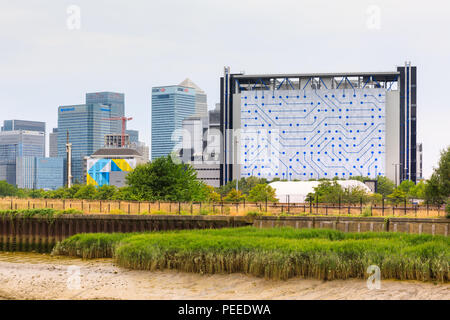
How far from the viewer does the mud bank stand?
2566 cm

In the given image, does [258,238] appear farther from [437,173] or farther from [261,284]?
[437,173]

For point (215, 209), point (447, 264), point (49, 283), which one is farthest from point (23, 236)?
point (447, 264)

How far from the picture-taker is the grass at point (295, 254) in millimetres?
27344

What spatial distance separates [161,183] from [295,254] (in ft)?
118

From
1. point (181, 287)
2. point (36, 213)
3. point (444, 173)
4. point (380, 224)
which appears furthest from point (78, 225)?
point (444, 173)

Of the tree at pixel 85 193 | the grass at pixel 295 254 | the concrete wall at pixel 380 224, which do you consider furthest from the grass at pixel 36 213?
the tree at pixel 85 193

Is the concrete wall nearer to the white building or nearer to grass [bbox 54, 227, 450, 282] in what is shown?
grass [bbox 54, 227, 450, 282]

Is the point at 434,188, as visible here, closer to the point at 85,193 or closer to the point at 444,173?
the point at 444,173

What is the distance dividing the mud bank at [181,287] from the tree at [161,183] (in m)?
30.3

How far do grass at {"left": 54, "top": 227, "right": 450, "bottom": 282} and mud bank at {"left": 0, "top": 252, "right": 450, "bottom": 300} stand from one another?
1.71 ft

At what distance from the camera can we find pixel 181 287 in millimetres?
27906

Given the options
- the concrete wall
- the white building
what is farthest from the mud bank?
the white building

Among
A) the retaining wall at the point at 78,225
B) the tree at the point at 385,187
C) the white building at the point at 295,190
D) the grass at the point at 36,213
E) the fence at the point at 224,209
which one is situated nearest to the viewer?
the retaining wall at the point at 78,225

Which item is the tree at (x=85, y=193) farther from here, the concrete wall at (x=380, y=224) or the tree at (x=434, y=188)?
the concrete wall at (x=380, y=224)
